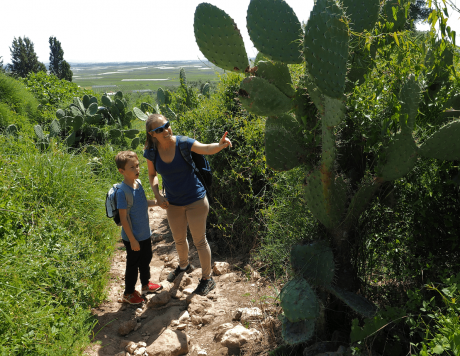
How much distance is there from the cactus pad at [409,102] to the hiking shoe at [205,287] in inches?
92.5

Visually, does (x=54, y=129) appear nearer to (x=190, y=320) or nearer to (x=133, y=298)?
(x=133, y=298)

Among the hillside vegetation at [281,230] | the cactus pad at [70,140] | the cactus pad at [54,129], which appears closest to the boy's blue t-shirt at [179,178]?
the hillside vegetation at [281,230]

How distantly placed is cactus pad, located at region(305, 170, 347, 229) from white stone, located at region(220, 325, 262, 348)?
1.01 m

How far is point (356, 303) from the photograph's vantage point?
226 centimetres

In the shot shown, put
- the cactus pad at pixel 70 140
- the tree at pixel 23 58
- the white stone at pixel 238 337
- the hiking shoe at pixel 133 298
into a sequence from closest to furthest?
the white stone at pixel 238 337
the hiking shoe at pixel 133 298
the cactus pad at pixel 70 140
the tree at pixel 23 58

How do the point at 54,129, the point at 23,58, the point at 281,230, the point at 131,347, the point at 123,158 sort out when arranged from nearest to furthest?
the point at 131,347
the point at 281,230
the point at 123,158
the point at 54,129
the point at 23,58

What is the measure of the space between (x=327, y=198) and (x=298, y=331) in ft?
2.94

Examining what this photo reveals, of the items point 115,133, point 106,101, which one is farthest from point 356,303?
point 106,101

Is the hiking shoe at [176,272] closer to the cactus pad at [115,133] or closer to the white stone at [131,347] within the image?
the white stone at [131,347]

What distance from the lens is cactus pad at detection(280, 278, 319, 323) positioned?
221 cm

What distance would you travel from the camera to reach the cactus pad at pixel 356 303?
2.19m

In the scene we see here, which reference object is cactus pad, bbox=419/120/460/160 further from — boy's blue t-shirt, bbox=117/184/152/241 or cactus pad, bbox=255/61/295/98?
boy's blue t-shirt, bbox=117/184/152/241

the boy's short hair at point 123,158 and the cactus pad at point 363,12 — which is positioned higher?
the cactus pad at point 363,12

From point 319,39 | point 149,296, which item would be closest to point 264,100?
point 319,39
